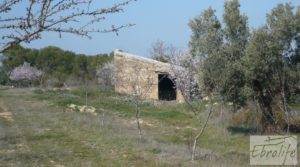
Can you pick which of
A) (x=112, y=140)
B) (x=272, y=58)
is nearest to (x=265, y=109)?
(x=272, y=58)

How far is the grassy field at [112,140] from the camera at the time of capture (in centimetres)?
951

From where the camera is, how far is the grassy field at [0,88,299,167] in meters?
9.51

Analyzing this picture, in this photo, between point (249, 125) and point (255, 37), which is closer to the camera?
point (255, 37)

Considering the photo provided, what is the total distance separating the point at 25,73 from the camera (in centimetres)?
4725

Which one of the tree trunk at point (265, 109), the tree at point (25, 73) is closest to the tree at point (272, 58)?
the tree trunk at point (265, 109)

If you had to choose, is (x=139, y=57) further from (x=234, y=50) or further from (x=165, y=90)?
(x=234, y=50)

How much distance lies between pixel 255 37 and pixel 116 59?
65.7 ft

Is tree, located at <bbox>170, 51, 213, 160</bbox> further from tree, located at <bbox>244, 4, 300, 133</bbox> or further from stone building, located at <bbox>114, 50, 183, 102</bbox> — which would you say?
stone building, located at <bbox>114, 50, 183, 102</bbox>

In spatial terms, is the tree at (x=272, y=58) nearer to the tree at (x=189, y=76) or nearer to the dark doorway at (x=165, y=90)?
the tree at (x=189, y=76)

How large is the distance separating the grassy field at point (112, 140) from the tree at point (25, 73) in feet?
89.3

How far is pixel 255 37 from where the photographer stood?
14727mm

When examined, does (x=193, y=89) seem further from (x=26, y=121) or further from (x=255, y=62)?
(x=26, y=121)

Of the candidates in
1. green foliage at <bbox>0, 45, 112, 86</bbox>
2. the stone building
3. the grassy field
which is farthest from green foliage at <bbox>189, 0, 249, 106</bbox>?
green foliage at <bbox>0, 45, 112, 86</bbox>

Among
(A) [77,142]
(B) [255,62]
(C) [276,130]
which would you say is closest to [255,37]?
(B) [255,62]
